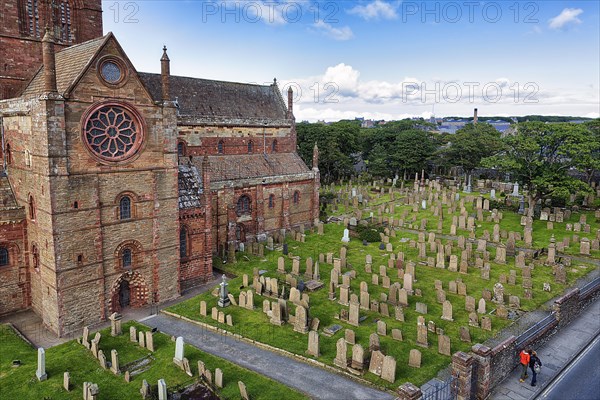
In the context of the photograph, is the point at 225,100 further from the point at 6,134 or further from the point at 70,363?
the point at 70,363

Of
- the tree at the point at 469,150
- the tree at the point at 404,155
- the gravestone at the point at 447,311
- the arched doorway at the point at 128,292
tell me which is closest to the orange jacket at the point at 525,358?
the gravestone at the point at 447,311

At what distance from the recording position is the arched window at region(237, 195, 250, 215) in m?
32.6

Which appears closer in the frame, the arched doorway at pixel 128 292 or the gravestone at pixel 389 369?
the gravestone at pixel 389 369

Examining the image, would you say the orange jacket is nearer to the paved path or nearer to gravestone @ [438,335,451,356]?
gravestone @ [438,335,451,356]

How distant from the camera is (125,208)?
69.0ft

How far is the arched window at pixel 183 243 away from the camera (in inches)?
968

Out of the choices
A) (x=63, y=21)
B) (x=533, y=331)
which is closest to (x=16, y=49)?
(x=63, y=21)

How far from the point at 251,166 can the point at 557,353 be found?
24744mm

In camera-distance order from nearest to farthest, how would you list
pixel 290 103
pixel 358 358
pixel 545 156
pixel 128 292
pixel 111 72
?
pixel 358 358 < pixel 111 72 < pixel 128 292 < pixel 545 156 < pixel 290 103

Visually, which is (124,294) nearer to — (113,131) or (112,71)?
(113,131)

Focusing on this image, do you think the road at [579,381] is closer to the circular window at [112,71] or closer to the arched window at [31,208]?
the circular window at [112,71]

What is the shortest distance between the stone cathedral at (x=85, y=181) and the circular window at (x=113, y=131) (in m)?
0.05

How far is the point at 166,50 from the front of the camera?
22.2 metres

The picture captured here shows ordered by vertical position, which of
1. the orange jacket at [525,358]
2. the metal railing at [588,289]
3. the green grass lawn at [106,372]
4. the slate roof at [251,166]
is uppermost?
the slate roof at [251,166]
